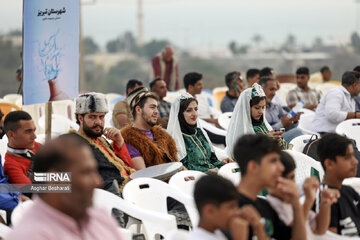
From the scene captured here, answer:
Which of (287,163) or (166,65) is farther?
(166,65)

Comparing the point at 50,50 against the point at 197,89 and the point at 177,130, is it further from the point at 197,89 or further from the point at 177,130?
the point at 197,89

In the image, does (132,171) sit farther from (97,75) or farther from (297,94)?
(97,75)

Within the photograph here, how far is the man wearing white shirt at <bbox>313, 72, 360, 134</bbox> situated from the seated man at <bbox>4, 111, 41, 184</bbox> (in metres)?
4.05

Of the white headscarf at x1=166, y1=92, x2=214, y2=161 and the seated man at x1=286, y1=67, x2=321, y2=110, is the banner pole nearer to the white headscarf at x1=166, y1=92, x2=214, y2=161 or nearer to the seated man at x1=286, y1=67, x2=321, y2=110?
the white headscarf at x1=166, y1=92, x2=214, y2=161

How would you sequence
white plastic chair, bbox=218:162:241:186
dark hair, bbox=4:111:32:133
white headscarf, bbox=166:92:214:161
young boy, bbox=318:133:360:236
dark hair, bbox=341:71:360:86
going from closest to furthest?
young boy, bbox=318:133:360:236 < dark hair, bbox=4:111:32:133 < white plastic chair, bbox=218:162:241:186 < white headscarf, bbox=166:92:214:161 < dark hair, bbox=341:71:360:86

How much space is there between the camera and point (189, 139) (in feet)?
18.0

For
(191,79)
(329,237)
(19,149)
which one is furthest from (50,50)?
(191,79)

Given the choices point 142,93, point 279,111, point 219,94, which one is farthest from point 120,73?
point 142,93

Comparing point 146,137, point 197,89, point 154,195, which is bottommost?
point 154,195

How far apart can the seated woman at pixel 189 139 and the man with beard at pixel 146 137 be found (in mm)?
200

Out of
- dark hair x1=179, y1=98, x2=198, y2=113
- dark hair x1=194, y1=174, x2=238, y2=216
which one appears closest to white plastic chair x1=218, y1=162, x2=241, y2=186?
dark hair x1=179, y1=98, x2=198, y2=113

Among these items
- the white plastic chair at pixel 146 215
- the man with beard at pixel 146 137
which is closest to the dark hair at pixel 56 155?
the white plastic chair at pixel 146 215

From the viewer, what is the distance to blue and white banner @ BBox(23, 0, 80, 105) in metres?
4.72

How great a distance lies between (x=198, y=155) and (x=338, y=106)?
258 centimetres
